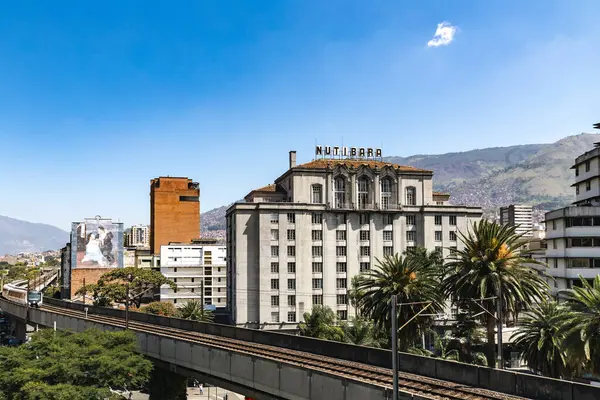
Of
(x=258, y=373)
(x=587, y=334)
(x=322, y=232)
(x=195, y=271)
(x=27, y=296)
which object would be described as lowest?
(x=27, y=296)

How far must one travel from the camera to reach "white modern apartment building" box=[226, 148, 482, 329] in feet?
351

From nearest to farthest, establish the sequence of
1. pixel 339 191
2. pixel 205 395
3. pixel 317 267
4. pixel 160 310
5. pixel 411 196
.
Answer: pixel 205 395
pixel 317 267
pixel 339 191
pixel 160 310
pixel 411 196

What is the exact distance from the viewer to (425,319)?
174 ft

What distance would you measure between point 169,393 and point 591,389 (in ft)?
124

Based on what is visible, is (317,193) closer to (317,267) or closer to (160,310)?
(317,267)

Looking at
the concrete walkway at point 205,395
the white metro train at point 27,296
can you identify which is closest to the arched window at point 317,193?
the concrete walkway at point 205,395

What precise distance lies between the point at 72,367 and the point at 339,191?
7552 centimetres

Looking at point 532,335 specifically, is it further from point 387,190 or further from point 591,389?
point 387,190

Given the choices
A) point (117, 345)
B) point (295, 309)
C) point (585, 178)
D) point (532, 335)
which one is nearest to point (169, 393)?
point (117, 345)

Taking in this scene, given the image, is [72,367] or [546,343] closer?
[72,367]

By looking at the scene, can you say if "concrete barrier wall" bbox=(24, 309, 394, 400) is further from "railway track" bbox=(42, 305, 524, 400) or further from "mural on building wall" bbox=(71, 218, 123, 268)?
"mural on building wall" bbox=(71, 218, 123, 268)

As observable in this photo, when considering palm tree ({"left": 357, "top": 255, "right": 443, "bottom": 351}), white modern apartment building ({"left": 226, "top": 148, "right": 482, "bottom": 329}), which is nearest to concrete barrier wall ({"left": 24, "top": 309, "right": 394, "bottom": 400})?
palm tree ({"left": 357, "top": 255, "right": 443, "bottom": 351})

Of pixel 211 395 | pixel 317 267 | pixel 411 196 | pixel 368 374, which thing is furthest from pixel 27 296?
pixel 368 374

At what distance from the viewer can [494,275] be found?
4769 cm
